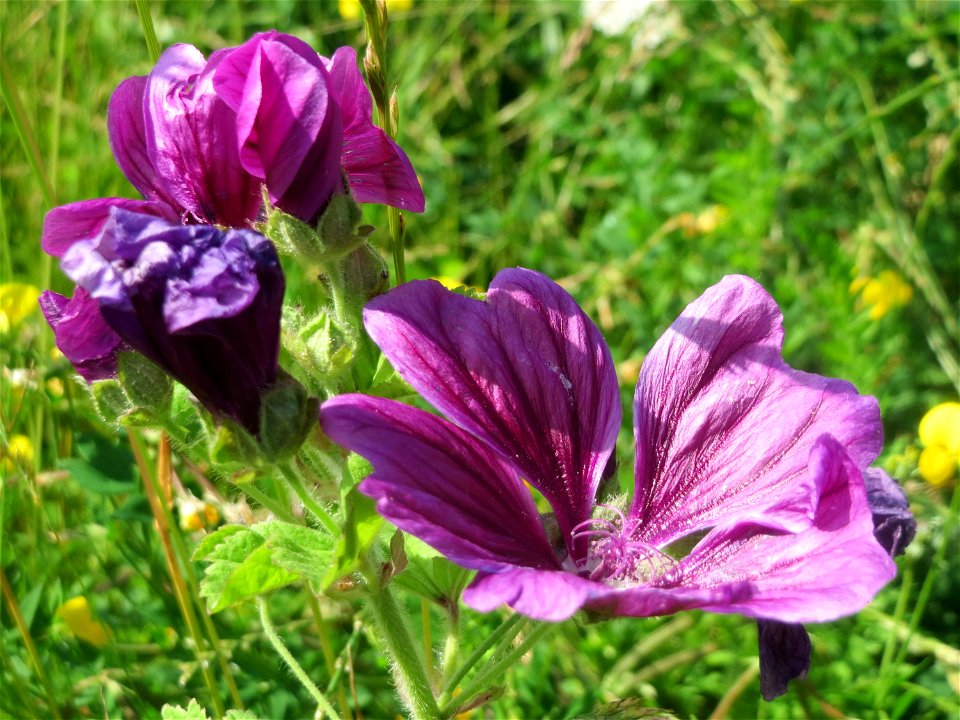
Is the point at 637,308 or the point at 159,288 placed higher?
the point at 159,288

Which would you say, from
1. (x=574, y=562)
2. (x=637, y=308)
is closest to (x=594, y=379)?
(x=574, y=562)

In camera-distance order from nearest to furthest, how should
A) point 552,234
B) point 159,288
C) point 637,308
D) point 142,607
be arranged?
point 159,288 < point 142,607 < point 637,308 < point 552,234

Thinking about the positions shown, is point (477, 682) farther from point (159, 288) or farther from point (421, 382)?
point (159, 288)

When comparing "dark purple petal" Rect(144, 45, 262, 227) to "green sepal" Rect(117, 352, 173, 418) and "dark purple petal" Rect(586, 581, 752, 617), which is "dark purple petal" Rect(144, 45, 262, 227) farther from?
"dark purple petal" Rect(586, 581, 752, 617)

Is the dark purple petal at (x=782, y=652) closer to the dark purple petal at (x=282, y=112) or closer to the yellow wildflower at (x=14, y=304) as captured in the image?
the dark purple petal at (x=282, y=112)

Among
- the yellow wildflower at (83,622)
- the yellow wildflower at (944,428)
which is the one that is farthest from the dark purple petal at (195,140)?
the yellow wildflower at (944,428)

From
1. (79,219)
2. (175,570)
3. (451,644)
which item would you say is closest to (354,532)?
(451,644)

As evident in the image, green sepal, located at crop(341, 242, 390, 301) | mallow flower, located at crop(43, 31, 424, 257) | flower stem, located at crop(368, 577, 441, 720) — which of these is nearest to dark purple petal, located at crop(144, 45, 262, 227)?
mallow flower, located at crop(43, 31, 424, 257)
